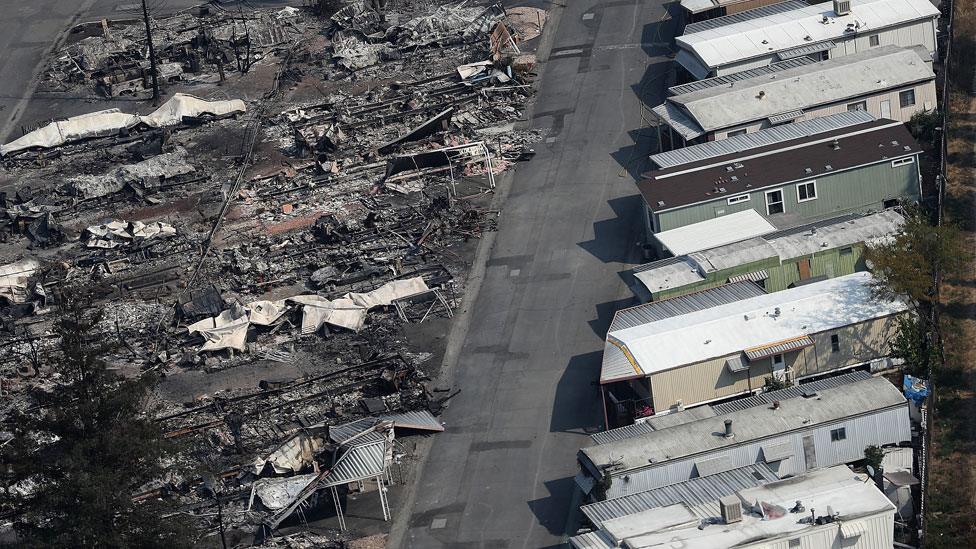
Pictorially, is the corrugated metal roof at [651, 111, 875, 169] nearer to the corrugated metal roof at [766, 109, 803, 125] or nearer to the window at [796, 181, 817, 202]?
the corrugated metal roof at [766, 109, 803, 125]

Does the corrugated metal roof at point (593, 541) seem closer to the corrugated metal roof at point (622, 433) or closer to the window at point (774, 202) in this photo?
the corrugated metal roof at point (622, 433)

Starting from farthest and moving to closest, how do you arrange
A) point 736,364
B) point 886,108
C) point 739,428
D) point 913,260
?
point 886,108
point 913,260
point 736,364
point 739,428

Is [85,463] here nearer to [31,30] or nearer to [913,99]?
[913,99]

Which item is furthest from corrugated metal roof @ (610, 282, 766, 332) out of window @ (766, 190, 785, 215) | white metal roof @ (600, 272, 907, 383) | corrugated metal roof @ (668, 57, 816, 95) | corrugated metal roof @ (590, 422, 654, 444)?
corrugated metal roof @ (668, 57, 816, 95)

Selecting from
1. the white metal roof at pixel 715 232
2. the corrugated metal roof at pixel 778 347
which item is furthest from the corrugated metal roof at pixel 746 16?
the corrugated metal roof at pixel 778 347

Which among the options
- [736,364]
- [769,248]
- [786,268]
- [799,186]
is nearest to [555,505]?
[736,364]

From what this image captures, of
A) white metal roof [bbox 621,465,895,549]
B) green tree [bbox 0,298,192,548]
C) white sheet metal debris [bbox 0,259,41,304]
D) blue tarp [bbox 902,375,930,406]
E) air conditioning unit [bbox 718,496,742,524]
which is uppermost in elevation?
green tree [bbox 0,298,192,548]
